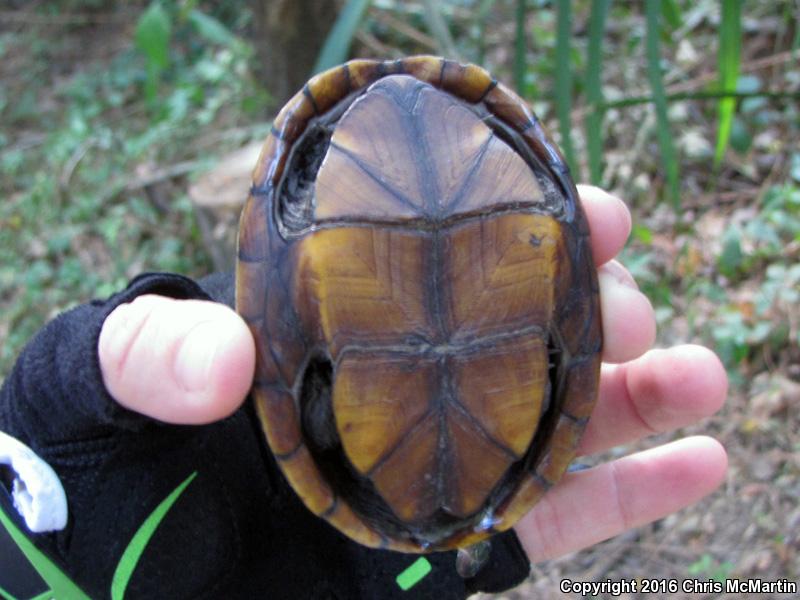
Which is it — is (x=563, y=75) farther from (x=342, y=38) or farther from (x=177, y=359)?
(x=177, y=359)

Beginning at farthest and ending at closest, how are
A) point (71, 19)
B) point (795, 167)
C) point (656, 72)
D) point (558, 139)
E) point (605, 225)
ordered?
point (71, 19)
point (558, 139)
point (795, 167)
point (656, 72)
point (605, 225)

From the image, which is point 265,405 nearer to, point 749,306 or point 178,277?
point 178,277

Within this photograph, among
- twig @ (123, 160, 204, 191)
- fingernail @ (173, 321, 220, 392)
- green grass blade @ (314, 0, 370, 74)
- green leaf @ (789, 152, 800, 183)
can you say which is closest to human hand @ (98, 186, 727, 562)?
fingernail @ (173, 321, 220, 392)

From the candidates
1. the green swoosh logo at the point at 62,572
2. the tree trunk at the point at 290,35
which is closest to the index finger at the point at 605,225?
the green swoosh logo at the point at 62,572

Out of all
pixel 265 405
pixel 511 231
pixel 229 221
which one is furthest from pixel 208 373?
pixel 229 221

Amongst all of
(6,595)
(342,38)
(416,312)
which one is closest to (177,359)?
(416,312)

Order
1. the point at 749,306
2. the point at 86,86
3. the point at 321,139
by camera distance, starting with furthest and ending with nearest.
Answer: the point at 86,86 → the point at 749,306 → the point at 321,139
